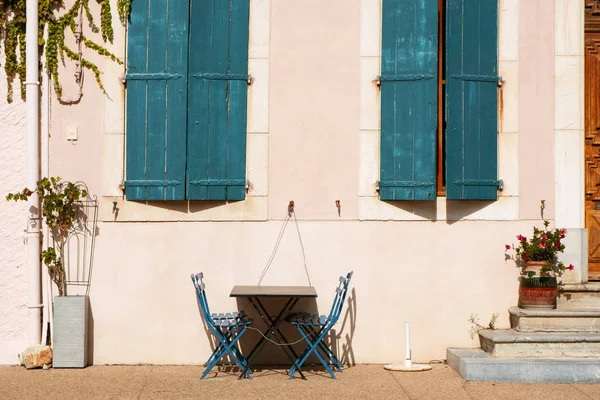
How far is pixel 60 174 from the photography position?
806 cm

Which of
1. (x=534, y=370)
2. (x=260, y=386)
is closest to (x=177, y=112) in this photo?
(x=260, y=386)

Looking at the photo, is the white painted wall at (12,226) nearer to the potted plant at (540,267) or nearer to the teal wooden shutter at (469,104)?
the teal wooden shutter at (469,104)

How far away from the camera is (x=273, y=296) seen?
7363 mm

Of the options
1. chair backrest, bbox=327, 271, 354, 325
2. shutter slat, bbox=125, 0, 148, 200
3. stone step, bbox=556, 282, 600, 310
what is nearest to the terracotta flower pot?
stone step, bbox=556, 282, 600, 310

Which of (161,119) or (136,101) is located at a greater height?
(136,101)

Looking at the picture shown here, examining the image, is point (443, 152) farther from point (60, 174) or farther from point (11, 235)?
point (11, 235)

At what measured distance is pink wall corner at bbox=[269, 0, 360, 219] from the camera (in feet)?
26.5

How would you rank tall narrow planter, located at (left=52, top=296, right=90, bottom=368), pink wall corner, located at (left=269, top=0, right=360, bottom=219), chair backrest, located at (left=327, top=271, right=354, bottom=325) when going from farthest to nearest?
pink wall corner, located at (left=269, top=0, right=360, bottom=219)
tall narrow planter, located at (left=52, top=296, right=90, bottom=368)
chair backrest, located at (left=327, top=271, right=354, bottom=325)

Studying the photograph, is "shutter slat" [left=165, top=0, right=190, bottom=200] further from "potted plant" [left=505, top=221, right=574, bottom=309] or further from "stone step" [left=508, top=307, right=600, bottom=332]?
"stone step" [left=508, top=307, right=600, bottom=332]

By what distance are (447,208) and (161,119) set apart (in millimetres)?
2617

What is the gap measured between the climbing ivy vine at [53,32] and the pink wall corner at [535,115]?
350cm

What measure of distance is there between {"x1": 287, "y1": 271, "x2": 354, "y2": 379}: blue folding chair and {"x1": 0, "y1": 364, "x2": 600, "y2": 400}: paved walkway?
5.4 inches

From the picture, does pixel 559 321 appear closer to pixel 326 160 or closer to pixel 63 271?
pixel 326 160

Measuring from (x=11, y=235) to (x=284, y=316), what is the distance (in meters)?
2.50
